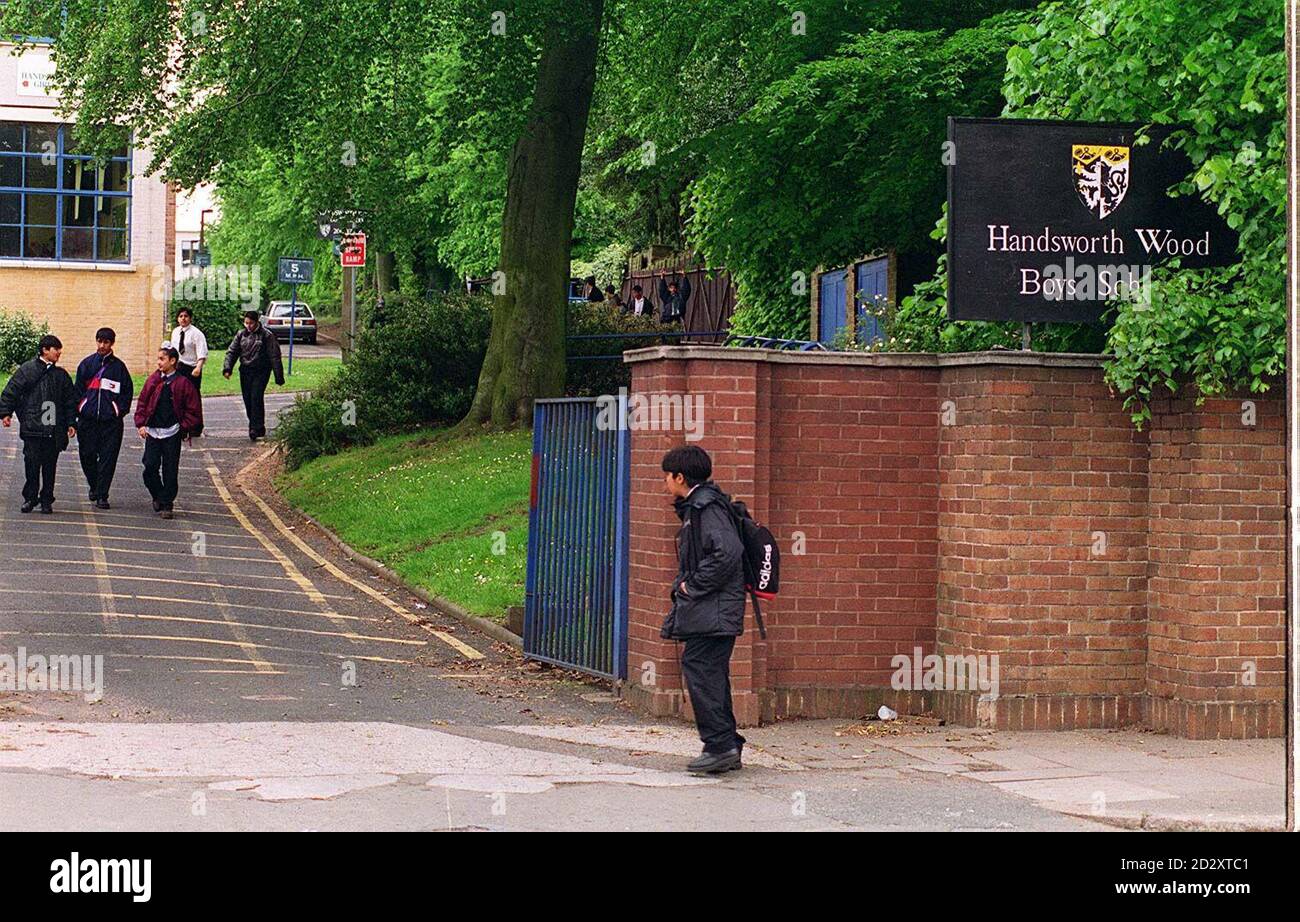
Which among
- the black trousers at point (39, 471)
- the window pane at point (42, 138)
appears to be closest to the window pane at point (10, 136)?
the window pane at point (42, 138)

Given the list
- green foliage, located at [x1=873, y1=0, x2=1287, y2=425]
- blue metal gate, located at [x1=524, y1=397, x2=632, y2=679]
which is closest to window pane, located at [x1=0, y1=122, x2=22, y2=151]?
blue metal gate, located at [x1=524, y1=397, x2=632, y2=679]

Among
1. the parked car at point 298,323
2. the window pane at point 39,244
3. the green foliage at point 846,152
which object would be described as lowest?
the green foliage at point 846,152

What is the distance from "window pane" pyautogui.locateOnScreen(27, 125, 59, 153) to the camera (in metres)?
37.6

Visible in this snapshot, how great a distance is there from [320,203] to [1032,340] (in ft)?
46.6

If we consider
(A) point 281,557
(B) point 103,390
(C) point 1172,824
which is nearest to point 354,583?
(A) point 281,557

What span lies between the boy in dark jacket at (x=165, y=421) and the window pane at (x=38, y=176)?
20591 mm

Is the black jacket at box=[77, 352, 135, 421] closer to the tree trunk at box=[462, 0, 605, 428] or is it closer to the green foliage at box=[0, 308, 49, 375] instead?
the tree trunk at box=[462, 0, 605, 428]

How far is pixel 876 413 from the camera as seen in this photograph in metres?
11.3

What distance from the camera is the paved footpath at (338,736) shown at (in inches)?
323

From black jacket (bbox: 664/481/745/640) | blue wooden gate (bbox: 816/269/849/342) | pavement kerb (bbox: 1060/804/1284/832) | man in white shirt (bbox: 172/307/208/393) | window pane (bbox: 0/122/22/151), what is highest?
window pane (bbox: 0/122/22/151)

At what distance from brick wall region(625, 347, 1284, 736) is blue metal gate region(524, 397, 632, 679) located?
43 centimetres

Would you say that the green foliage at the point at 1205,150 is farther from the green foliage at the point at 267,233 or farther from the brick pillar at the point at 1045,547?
the green foliage at the point at 267,233

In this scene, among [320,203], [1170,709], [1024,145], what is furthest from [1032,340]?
[320,203]

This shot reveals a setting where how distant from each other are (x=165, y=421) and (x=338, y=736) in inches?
370
